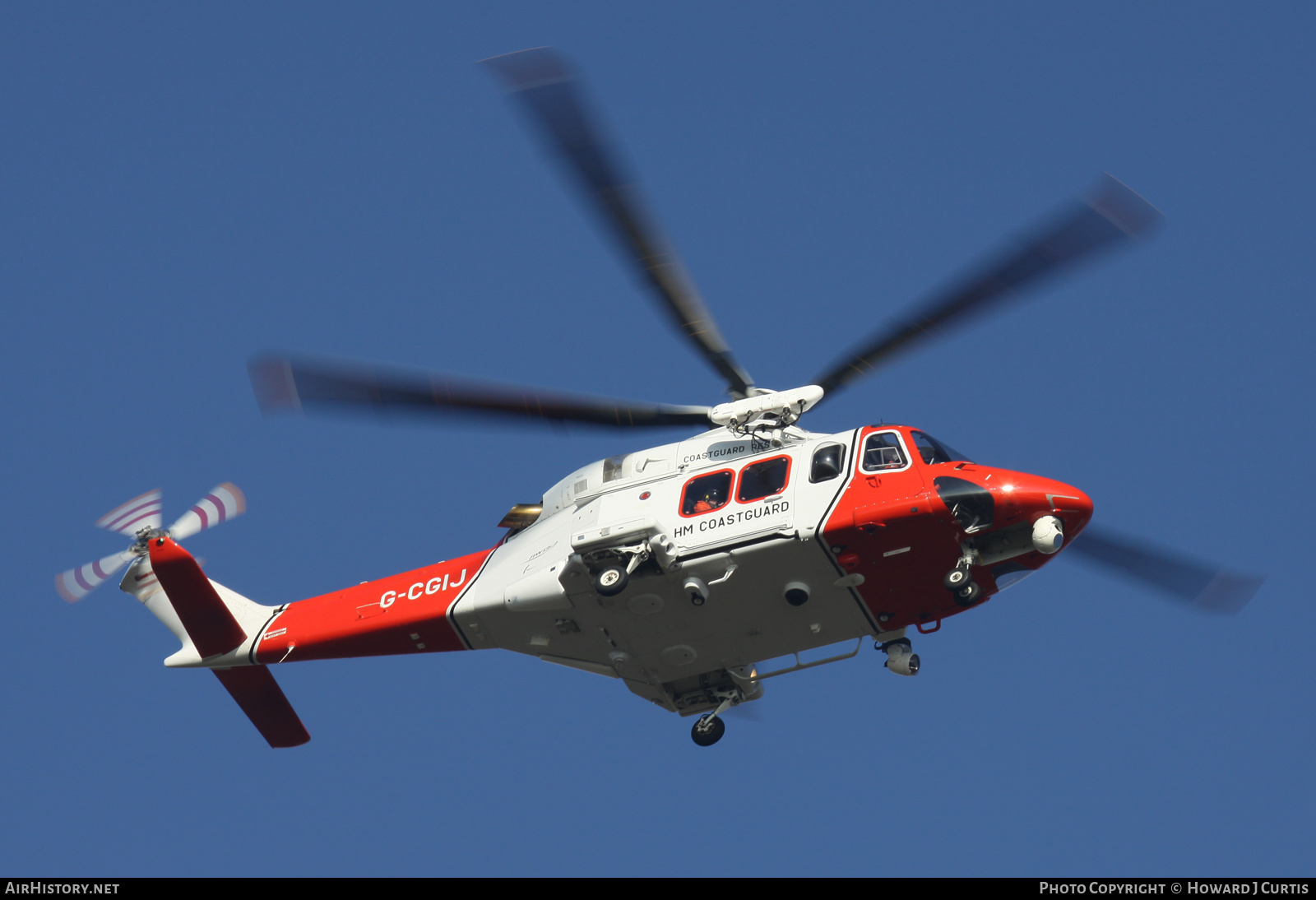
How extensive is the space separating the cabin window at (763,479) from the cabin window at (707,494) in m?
0.19

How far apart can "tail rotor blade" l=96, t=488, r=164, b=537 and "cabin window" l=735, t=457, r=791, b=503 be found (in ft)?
29.7

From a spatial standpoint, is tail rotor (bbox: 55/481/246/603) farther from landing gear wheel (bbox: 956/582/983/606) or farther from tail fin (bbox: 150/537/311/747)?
landing gear wheel (bbox: 956/582/983/606)

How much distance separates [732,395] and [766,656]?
11.9 feet

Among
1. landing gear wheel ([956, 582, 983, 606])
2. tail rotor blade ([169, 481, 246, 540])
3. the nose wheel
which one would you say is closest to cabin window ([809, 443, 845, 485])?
the nose wheel

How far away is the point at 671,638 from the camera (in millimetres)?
19266

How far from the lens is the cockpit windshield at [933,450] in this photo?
18.2 m

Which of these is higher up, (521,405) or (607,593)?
(521,405)

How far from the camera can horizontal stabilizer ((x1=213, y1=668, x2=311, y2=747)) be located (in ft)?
73.5

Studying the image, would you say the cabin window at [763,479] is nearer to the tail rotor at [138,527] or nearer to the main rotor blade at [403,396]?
the main rotor blade at [403,396]

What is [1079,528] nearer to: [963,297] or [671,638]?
[963,297]

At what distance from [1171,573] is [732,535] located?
5.61 m

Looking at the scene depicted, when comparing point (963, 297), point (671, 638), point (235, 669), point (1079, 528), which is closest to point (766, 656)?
point (671, 638)

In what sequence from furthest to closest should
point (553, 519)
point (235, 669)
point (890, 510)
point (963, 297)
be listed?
point (235, 669)
point (553, 519)
point (890, 510)
point (963, 297)

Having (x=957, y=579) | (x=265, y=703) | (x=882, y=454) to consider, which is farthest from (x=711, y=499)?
(x=265, y=703)
